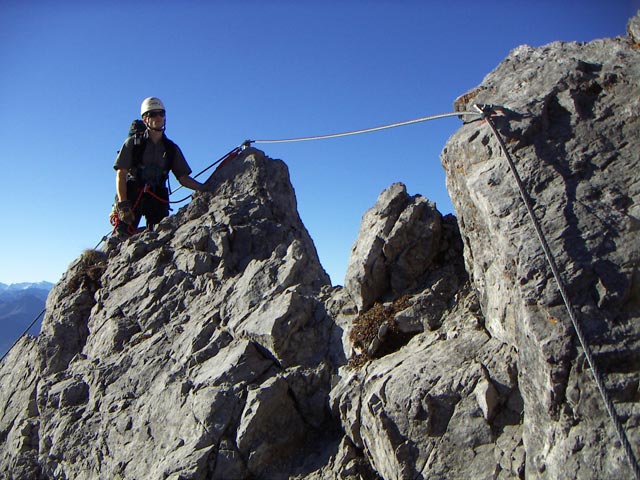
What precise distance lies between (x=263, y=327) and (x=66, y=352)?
19.2ft

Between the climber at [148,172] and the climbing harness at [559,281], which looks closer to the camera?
the climbing harness at [559,281]

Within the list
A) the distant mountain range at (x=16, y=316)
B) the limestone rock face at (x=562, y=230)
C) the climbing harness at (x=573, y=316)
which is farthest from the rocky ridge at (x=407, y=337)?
the distant mountain range at (x=16, y=316)

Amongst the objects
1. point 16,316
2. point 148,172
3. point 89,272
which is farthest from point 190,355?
point 16,316

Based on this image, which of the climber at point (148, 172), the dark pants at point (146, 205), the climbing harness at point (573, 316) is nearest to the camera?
the climbing harness at point (573, 316)

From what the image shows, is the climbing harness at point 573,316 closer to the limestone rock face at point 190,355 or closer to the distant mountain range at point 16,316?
the limestone rock face at point 190,355

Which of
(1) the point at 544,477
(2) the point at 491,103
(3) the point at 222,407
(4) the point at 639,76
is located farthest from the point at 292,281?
(4) the point at 639,76

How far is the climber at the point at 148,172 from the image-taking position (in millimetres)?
14281

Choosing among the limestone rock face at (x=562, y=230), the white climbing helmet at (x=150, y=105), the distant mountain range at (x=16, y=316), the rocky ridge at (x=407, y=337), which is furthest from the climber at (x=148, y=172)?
the distant mountain range at (x=16, y=316)

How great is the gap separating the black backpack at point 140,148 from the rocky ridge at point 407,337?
9.79 ft

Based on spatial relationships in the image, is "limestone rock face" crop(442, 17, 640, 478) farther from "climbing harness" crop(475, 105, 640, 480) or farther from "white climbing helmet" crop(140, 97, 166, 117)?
"white climbing helmet" crop(140, 97, 166, 117)

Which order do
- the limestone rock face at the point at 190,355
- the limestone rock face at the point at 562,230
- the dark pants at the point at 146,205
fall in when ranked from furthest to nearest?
the dark pants at the point at 146,205, the limestone rock face at the point at 190,355, the limestone rock face at the point at 562,230

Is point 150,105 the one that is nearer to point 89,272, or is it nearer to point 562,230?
point 89,272

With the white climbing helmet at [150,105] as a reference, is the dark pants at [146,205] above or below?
below

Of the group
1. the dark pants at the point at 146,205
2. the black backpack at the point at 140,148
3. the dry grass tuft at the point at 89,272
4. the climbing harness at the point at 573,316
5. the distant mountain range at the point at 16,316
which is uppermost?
the distant mountain range at the point at 16,316
